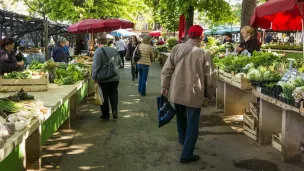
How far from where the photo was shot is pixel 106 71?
7.79 meters

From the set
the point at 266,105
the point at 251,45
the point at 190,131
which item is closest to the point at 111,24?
the point at 251,45

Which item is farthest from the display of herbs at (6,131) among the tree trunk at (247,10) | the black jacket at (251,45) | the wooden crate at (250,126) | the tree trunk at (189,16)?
the tree trunk at (189,16)

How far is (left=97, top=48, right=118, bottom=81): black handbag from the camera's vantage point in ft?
25.5

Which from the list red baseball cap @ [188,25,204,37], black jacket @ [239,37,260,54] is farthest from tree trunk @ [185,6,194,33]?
red baseball cap @ [188,25,204,37]

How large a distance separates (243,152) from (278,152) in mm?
519

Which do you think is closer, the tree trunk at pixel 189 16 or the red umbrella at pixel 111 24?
the red umbrella at pixel 111 24

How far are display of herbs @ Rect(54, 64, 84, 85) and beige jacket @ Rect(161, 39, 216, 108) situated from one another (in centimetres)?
316

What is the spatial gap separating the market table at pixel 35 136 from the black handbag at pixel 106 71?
1.67 feet

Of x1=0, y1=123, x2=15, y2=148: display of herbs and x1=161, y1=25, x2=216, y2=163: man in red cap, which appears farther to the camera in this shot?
x1=161, y1=25, x2=216, y2=163: man in red cap

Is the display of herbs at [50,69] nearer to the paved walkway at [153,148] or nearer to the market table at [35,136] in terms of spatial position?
the market table at [35,136]

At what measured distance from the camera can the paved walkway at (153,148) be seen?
5289 millimetres

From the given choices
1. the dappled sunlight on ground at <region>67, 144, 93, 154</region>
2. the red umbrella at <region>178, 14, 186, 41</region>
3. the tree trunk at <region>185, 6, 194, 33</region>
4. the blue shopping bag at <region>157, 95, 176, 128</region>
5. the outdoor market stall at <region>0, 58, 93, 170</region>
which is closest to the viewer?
the outdoor market stall at <region>0, 58, 93, 170</region>

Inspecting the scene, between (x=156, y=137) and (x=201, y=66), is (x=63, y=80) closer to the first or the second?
(x=156, y=137)

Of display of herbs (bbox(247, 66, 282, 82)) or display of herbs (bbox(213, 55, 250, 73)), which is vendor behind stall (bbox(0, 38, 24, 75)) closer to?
display of herbs (bbox(213, 55, 250, 73))
